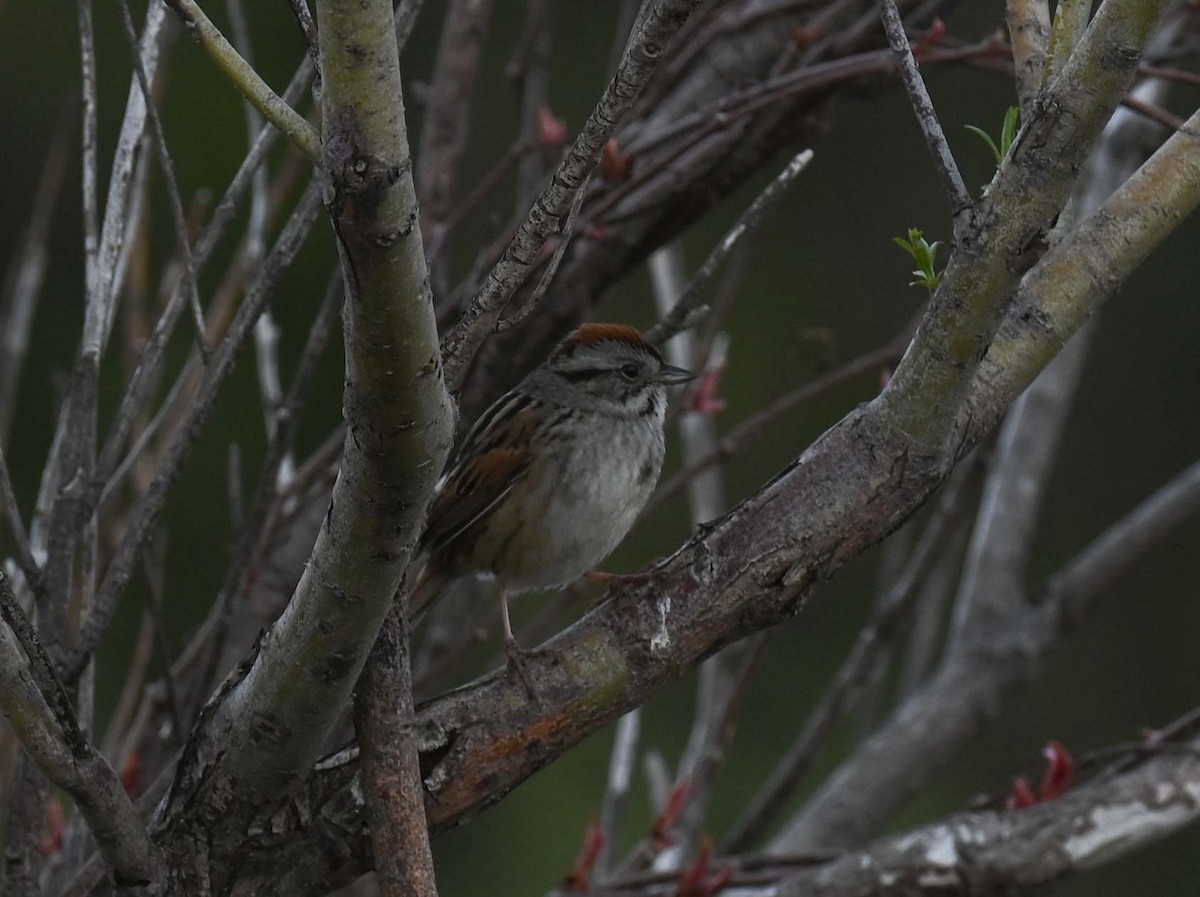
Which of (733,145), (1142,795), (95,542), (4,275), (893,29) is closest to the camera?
(893,29)

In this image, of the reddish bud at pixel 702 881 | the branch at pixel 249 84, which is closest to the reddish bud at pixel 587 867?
the reddish bud at pixel 702 881

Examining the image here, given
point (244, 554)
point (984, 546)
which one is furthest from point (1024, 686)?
point (244, 554)

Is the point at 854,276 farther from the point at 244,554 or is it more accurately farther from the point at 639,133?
the point at 244,554

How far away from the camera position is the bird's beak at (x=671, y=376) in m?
3.49

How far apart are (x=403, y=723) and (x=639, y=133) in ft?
5.33

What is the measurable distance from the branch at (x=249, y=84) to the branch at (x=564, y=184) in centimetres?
23

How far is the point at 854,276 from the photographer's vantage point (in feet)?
25.3

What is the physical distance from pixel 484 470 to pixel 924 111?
4.97ft

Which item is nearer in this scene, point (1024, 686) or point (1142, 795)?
point (1142, 795)

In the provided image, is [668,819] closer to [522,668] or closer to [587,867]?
[587,867]

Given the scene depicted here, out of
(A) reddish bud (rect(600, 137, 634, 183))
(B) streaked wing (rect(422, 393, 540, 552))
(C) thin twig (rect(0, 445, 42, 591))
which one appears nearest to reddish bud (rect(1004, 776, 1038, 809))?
(B) streaked wing (rect(422, 393, 540, 552))

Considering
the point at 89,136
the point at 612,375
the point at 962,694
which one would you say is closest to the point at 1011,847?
the point at 962,694

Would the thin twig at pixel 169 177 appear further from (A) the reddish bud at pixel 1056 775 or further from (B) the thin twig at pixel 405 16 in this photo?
(A) the reddish bud at pixel 1056 775

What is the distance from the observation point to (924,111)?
197 cm
